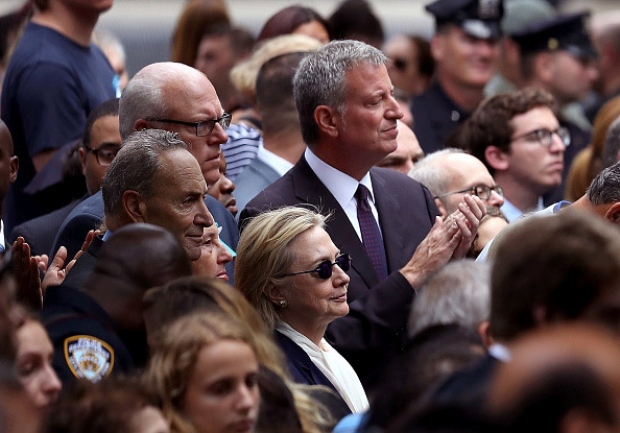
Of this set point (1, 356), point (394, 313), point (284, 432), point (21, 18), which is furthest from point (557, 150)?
point (1, 356)

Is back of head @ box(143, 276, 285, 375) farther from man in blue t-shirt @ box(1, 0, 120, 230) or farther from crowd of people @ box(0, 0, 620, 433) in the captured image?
man in blue t-shirt @ box(1, 0, 120, 230)

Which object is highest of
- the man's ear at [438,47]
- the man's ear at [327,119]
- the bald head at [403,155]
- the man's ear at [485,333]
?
the man's ear at [485,333]

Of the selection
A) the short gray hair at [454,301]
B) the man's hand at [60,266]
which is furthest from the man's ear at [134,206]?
the short gray hair at [454,301]

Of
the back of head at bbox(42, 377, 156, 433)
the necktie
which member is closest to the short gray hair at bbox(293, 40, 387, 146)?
the necktie

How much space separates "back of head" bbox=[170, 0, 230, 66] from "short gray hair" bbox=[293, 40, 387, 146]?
2647mm

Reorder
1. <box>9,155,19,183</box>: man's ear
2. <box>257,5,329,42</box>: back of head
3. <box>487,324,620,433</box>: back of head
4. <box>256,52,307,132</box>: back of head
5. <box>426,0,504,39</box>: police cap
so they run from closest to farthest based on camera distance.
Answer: <box>487,324,620,433</box>: back of head, <box>9,155,19,183</box>: man's ear, <box>256,52,307,132</box>: back of head, <box>257,5,329,42</box>: back of head, <box>426,0,504,39</box>: police cap

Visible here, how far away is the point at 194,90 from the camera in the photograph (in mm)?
5926

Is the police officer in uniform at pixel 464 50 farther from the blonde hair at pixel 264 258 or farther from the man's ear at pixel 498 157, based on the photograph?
the blonde hair at pixel 264 258

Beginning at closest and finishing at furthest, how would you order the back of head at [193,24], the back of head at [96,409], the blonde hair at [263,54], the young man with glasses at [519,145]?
the back of head at [96,409]
the blonde hair at [263,54]
the young man with glasses at [519,145]
the back of head at [193,24]

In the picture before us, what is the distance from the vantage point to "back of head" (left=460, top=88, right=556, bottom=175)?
7836 mm

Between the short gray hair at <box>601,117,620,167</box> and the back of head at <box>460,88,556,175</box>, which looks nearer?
the short gray hair at <box>601,117,620,167</box>

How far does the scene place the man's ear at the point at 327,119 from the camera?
6309mm

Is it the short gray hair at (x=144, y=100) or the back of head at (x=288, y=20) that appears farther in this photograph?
the back of head at (x=288, y=20)

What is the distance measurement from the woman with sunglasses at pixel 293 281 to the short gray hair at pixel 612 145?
2.29 meters
